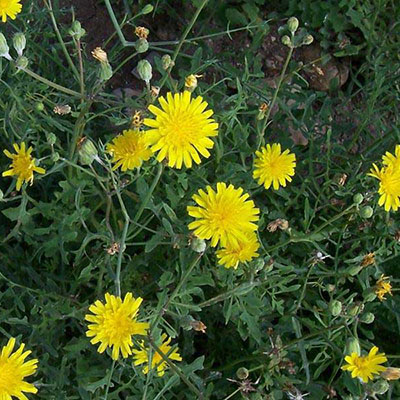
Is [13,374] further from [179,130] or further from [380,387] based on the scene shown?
[380,387]

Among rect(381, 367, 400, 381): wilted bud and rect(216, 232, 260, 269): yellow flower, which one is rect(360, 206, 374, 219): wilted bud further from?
rect(381, 367, 400, 381): wilted bud

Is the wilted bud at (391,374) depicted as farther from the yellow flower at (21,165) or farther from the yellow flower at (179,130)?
the yellow flower at (21,165)

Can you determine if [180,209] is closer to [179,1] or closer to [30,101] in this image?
[30,101]

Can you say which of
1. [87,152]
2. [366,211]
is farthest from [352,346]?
[87,152]

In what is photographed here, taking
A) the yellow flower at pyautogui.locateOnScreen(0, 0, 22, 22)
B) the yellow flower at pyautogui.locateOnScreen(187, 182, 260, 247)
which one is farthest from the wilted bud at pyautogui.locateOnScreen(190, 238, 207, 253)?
the yellow flower at pyautogui.locateOnScreen(0, 0, 22, 22)

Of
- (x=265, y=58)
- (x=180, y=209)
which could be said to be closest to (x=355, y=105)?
(x=265, y=58)

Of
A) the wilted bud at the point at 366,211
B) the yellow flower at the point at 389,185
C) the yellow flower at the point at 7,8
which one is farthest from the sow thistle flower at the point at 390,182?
the yellow flower at the point at 7,8
